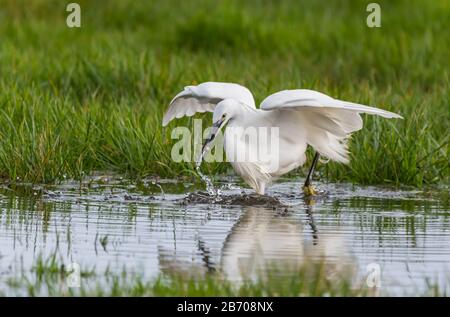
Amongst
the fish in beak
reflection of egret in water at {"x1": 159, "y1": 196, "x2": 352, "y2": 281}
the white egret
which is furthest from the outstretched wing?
reflection of egret in water at {"x1": 159, "y1": 196, "x2": 352, "y2": 281}

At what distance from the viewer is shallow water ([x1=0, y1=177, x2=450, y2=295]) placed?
5844 millimetres

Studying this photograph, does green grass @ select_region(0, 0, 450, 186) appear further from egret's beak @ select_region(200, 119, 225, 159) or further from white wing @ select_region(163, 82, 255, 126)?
egret's beak @ select_region(200, 119, 225, 159)

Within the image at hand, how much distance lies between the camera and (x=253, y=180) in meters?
8.05

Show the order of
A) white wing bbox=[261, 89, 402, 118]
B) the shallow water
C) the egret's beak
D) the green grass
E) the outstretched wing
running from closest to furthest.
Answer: the shallow water
white wing bbox=[261, 89, 402, 118]
the outstretched wing
the egret's beak
the green grass

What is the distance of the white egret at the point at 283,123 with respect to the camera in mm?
7742

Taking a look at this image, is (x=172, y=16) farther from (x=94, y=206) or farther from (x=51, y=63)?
(x=94, y=206)

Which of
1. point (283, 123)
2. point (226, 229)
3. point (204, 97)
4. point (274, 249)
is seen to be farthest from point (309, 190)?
point (274, 249)

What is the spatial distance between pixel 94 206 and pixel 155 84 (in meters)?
3.82


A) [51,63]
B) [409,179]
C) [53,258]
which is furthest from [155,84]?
[53,258]

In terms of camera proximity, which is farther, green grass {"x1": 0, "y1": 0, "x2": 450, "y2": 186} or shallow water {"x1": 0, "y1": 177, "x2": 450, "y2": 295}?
green grass {"x1": 0, "y1": 0, "x2": 450, "y2": 186}

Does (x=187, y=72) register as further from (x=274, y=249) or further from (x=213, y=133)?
(x=274, y=249)

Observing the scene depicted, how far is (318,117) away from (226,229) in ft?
4.94

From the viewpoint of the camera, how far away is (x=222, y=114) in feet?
25.5
